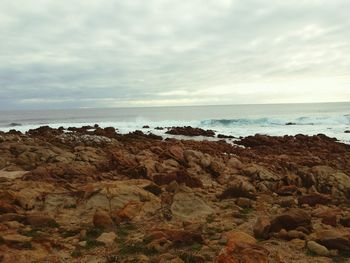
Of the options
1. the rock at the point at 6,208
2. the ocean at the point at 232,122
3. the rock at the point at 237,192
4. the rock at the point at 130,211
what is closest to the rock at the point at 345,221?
the rock at the point at 237,192

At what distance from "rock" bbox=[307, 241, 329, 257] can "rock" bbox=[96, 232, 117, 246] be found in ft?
12.1

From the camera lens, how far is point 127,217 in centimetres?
872

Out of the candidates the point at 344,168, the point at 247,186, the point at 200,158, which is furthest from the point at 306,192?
the point at 344,168

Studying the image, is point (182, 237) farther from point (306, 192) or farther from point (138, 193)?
point (306, 192)

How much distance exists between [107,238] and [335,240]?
14.0 feet

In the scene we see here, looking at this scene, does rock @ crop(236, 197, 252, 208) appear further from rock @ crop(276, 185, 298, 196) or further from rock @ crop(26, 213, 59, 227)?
rock @ crop(26, 213, 59, 227)

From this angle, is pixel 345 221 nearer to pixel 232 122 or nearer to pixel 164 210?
pixel 164 210

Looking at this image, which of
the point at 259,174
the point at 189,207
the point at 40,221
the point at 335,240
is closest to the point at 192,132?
the point at 259,174

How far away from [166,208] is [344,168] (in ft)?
37.6

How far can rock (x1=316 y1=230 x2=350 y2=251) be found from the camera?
6523 millimetres

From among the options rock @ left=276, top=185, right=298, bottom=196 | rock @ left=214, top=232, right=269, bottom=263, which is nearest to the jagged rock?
rock @ left=214, top=232, right=269, bottom=263

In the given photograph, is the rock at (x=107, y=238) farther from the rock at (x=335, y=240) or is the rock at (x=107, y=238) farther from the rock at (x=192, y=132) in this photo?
the rock at (x=192, y=132)

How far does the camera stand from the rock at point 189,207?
9.12 m

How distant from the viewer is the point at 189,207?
9555 millimetres
